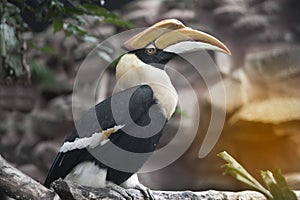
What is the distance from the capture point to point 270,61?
2627 mm

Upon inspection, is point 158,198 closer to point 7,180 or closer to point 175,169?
point 7,180

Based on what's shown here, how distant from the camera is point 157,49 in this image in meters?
1.18

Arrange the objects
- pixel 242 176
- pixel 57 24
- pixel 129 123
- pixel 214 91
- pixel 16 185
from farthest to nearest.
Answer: pixel 214 91 < pixel 57 24 < pixel 129 123 < pixel 16 185 < pixel 242 176

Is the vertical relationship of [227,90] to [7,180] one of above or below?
below

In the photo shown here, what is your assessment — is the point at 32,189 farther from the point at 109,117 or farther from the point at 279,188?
the point at 279,188

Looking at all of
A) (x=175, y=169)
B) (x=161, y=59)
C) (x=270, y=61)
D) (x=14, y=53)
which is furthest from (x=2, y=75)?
(x=270, y=61)

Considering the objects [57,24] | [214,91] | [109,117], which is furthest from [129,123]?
[214,91]

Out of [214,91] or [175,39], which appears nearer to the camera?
[175,39]

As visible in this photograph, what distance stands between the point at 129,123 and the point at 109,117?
49mm

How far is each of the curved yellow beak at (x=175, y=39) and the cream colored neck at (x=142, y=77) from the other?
0.05 m

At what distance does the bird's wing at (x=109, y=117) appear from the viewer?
1.12 metres

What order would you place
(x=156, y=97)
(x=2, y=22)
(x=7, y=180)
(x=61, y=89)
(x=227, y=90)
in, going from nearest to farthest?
1. (x=7, y=180)
2. (x=156, y=97)
3. (x=2, y=22)
4. (x=227, y=90)
5. (x=61, y=89)

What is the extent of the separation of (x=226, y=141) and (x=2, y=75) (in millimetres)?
1406

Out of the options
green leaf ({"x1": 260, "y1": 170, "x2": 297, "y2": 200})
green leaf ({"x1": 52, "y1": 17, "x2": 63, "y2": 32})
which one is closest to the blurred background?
green leaf ({"x1": 52, "y1": 17, "x2": 63, "y2": 32})
